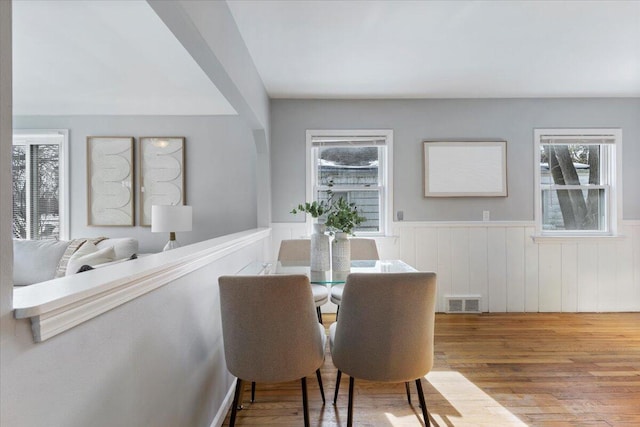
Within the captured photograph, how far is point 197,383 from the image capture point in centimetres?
156

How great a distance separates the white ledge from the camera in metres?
0.65

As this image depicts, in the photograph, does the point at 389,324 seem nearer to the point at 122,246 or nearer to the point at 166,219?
the point at 166,219

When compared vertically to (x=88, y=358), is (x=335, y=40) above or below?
above

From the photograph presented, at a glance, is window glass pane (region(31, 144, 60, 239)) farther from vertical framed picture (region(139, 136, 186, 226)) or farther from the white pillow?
the white pillow

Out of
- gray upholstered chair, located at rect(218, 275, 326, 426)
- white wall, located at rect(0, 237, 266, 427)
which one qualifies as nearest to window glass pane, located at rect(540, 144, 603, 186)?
gray upholstered chair, located at rect(218, 275, 326, 426)

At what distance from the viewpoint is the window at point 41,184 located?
12.1ft

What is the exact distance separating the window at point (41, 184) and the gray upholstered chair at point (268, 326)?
328cm

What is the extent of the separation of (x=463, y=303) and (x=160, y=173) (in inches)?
147

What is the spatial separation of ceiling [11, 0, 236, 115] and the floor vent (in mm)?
3354

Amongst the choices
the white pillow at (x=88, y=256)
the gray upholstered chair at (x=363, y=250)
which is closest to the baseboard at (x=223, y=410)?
the gray upholstered chair at (x=363, y=250)

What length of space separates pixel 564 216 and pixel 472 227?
1.11m

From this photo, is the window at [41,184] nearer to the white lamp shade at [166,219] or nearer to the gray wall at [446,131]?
the white lamp shade at [166,219]

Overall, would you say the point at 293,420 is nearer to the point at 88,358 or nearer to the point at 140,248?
the point at 88,358

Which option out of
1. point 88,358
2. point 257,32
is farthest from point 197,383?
point 257,32
